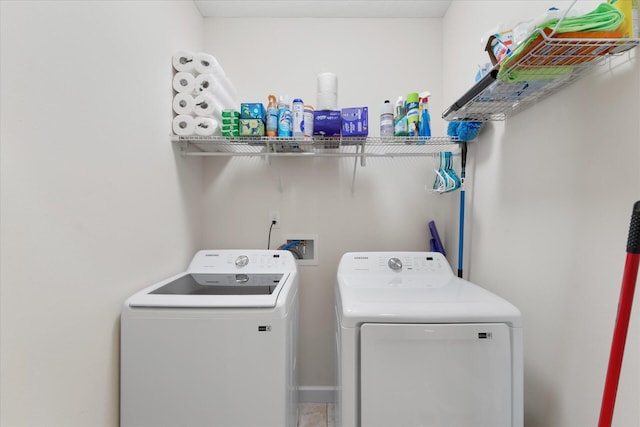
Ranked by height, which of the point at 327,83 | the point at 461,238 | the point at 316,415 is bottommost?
the point at 316,415

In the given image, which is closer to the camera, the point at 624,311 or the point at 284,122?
the point at 624,311

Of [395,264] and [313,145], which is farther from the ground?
[313,145]

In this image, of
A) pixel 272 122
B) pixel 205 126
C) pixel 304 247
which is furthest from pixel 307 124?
pixel 304 247

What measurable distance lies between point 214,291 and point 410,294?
3.13 ft

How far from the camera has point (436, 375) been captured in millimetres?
1039

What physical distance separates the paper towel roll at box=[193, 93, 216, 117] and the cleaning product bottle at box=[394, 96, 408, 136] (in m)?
1.10

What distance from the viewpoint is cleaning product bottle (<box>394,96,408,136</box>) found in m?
1.62

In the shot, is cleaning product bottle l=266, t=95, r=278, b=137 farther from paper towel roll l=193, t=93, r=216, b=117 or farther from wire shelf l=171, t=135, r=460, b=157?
paper towel roll l=193, t=93, r=216, b=117

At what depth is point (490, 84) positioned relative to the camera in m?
1.03

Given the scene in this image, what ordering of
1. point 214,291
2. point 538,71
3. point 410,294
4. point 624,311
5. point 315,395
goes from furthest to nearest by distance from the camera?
point 315,395, point 214,291, point 410,294, point 538,71, point 624,311

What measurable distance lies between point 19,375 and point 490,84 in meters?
1.79

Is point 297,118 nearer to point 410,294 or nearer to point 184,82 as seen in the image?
point 184,82

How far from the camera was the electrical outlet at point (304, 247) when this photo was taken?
6.73ft

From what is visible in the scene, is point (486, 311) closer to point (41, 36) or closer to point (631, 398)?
point (631, 398)
